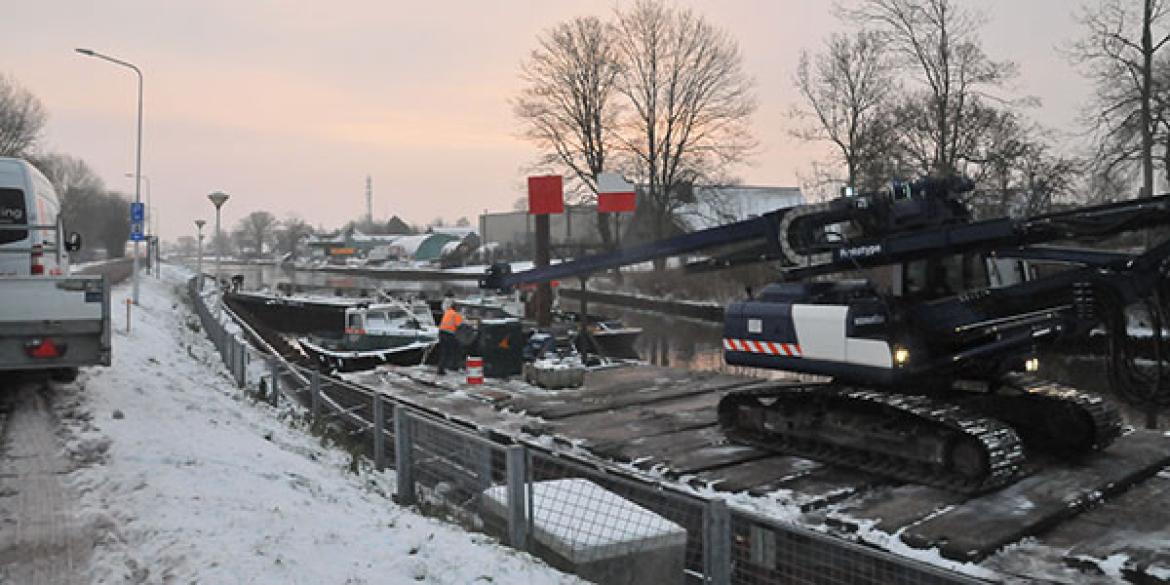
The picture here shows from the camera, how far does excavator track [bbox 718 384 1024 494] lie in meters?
8.27

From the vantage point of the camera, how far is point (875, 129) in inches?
1366

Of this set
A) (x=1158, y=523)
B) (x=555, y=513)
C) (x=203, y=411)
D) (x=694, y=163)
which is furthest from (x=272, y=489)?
(x=694, y=163)

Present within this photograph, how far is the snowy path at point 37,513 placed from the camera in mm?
5047

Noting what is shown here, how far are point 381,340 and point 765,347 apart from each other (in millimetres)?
14049

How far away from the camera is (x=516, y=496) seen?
6246 millimetres

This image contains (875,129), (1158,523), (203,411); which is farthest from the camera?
(875,129)

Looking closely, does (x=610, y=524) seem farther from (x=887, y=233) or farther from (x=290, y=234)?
(x=290, y=234)

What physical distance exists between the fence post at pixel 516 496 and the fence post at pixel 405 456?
236 cm

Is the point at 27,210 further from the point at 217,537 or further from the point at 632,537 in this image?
the point at 632,537

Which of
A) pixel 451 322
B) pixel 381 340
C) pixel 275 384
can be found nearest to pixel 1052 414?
pixel 451 322

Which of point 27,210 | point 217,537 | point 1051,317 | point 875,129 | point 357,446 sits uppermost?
point 875,129

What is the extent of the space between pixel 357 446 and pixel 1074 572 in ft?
27.6

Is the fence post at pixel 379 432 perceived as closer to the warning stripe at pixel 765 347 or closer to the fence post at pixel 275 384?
the warning stripe at pixel 765 347

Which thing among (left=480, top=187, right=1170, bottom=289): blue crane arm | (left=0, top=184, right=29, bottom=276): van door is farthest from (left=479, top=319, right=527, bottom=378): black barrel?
(left=0, top=184, right=29, bottom=276): van door
